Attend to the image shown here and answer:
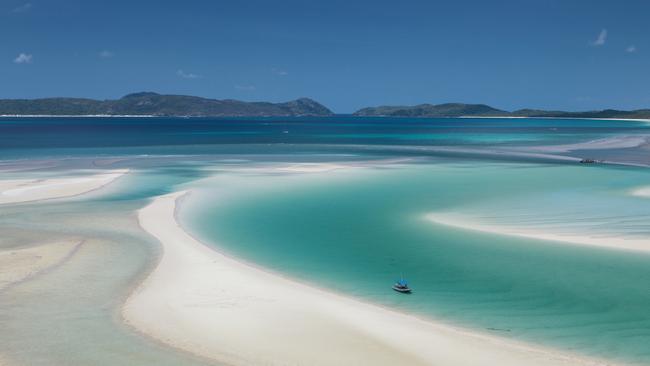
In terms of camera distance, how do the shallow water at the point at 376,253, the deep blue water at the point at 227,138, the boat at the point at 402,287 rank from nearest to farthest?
the shallow water at the point at 376,253, the boat at the point at 402,287, the deep blue water at the point at 227,138

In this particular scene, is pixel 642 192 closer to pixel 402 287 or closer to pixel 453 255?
pixel 453 255

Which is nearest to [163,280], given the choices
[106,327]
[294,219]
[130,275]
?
[130,275]

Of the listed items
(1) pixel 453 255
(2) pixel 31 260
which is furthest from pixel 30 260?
(1) pixel 453 255

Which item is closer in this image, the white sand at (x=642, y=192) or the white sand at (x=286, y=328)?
the white sand at (x=286, y=328)

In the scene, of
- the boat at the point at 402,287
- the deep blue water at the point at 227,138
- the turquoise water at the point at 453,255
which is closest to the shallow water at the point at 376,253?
the turquoise water at the point at 453,255

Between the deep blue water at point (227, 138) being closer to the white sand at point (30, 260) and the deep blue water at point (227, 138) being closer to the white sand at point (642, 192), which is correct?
the white sand at point (30, 260)

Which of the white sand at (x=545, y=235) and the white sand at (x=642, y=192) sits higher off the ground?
the white sand at (x=642, y=192)

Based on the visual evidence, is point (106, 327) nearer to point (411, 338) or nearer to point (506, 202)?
point (411, 338)
